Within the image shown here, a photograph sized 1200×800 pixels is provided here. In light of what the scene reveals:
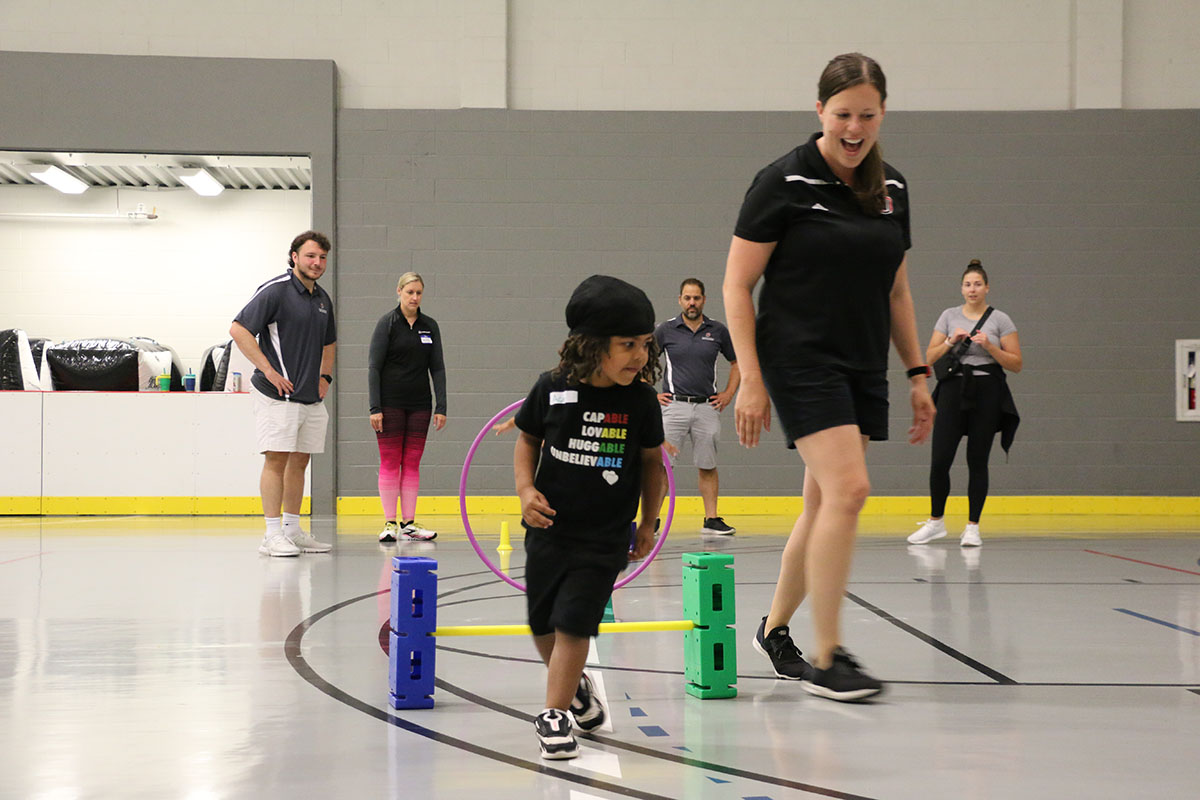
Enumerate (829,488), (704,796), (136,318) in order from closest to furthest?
(704,796) → (829,488) → (136,318)

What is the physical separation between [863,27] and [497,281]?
14.7ft

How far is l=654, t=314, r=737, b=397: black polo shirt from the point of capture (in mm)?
8352

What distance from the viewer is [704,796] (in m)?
2.21

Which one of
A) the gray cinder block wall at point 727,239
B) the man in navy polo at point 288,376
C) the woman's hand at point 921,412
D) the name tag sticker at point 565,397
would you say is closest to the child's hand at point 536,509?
the name tag sticker at point 565,397

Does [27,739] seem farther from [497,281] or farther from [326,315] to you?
[497,281]

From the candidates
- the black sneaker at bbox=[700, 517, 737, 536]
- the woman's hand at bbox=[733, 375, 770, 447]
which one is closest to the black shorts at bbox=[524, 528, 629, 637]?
the woman's hand at bbox=[733, 375, 770, 447]

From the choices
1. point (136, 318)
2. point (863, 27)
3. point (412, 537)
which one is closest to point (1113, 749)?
point (412, 537)

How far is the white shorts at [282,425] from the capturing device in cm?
685

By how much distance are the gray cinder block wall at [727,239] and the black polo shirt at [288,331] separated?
378 cm

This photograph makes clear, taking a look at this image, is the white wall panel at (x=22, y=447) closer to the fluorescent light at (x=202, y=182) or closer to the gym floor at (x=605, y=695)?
the fluorescent light at (x=202, y=182)

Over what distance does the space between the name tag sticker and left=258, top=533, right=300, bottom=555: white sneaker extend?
15.1 ft

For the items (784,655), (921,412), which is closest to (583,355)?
(921,412)

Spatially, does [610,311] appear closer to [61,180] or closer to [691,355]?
[691,355]

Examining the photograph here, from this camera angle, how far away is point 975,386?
23.9ft
